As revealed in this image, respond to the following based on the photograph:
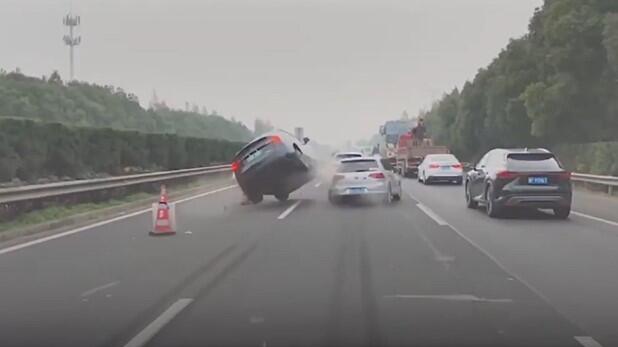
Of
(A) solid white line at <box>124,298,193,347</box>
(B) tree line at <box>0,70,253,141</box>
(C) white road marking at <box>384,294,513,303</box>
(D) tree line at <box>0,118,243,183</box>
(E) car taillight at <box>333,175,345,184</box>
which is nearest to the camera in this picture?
(A) solid white line at <box>124,298,193,347</box>

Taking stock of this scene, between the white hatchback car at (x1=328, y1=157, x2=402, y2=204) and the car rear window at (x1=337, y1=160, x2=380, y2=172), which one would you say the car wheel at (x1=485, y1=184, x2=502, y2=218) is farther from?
the car rear window at (x1=337, y1=160, x2=380, y2=172)

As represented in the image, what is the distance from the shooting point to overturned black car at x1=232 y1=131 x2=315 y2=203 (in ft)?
75.2

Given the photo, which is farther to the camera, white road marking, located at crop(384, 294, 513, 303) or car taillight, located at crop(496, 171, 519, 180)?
car taillight, located at crop(496, 171, 519, 180)

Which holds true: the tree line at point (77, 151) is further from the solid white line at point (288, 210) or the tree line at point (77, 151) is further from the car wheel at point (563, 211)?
the car wheel at point (563, 211)

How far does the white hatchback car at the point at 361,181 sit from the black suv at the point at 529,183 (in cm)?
517

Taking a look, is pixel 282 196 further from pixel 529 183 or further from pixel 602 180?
pixel 602 180

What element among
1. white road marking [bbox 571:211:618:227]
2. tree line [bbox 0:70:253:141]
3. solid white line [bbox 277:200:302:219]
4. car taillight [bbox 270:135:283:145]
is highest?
tree line [bbox 0:70:253:141]

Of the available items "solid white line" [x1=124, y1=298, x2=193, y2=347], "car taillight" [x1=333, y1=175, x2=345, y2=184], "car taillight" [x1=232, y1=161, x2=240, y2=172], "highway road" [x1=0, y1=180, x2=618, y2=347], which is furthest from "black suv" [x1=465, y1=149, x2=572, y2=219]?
"solid white line" [x1=124, y1=298, x2=193, y2=347]

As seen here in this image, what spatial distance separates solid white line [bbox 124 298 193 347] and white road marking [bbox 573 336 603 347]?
368 centimetres

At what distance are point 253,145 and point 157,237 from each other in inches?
344

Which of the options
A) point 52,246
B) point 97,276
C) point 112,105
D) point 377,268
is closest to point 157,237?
point 52,246

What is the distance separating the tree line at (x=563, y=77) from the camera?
39.4 meters

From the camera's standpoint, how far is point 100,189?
845 inches

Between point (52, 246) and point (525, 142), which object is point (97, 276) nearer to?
point (52, 246)
